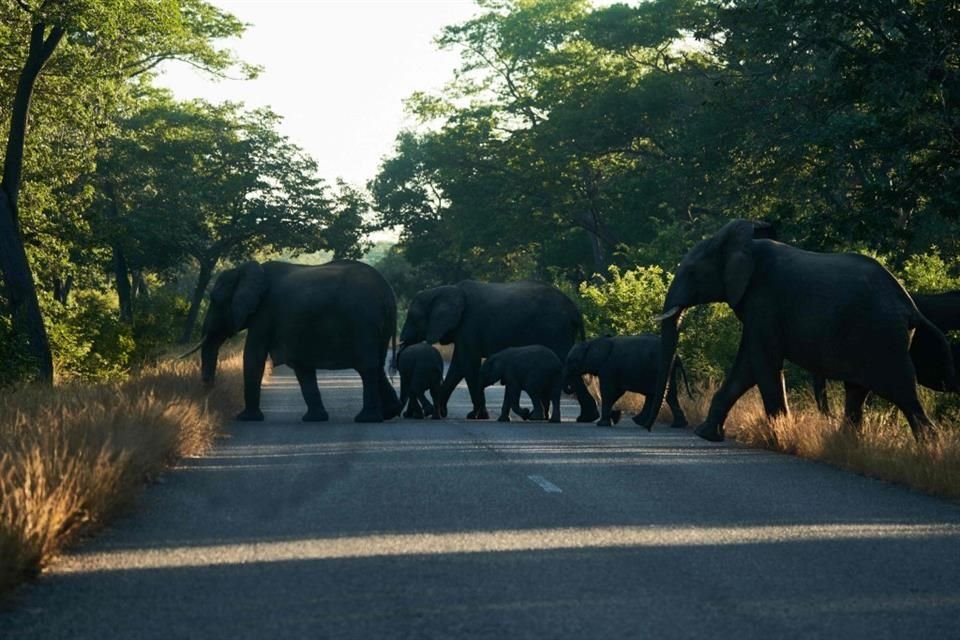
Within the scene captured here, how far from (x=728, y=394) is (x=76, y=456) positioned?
8694mm

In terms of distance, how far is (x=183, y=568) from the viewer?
8.42 metres

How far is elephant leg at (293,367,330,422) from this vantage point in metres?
21.7

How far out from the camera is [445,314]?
24.7 m

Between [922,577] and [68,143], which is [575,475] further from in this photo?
[68,143]

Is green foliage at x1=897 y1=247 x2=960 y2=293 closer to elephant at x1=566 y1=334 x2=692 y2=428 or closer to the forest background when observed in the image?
the forest background

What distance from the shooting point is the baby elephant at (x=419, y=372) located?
22.9 m

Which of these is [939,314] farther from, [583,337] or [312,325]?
[312,325]

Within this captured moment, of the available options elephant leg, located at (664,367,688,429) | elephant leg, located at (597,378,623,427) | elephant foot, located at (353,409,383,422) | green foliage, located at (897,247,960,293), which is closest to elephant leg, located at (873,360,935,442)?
elephant leg, located at (664,367,688,429)

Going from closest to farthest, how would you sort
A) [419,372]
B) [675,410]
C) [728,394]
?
[728,394] < [675,410] < [419,372]

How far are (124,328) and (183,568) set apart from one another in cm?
2828

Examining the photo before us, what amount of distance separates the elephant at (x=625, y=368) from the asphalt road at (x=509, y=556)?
5950 millimetres

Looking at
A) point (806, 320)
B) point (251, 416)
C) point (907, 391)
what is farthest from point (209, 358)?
point (907, 391)

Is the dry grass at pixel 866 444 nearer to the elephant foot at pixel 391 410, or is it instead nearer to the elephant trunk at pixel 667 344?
the elephant trunk at pixel 667 344

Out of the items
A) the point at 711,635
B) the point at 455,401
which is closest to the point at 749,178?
the point at 455,401
